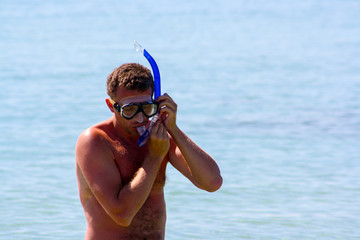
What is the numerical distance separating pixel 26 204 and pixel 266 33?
17777 millimetres

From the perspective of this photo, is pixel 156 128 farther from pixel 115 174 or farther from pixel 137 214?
pixel 137 214

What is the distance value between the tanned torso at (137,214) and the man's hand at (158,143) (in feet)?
0.52

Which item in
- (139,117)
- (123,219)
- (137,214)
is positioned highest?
(139,117)

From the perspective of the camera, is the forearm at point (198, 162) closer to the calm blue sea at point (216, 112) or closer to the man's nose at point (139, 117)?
the man's nose at point (139, 117)

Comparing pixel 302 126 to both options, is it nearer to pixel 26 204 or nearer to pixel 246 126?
pixel 246 126

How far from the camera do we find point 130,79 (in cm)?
303

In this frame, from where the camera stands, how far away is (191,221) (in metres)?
6.69

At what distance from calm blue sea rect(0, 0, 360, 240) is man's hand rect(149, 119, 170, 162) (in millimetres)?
3220

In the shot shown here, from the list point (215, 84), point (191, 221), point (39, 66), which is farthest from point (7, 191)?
point (39, 66)

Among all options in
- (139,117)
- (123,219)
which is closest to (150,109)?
(139,117)

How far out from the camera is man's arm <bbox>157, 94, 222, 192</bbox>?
3.07m

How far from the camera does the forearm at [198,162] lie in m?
3.14

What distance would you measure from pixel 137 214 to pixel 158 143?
1.27 feet

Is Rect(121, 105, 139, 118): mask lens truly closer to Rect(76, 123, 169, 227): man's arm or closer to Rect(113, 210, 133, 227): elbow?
Rect(76, 123, 169, 227): man's arm
